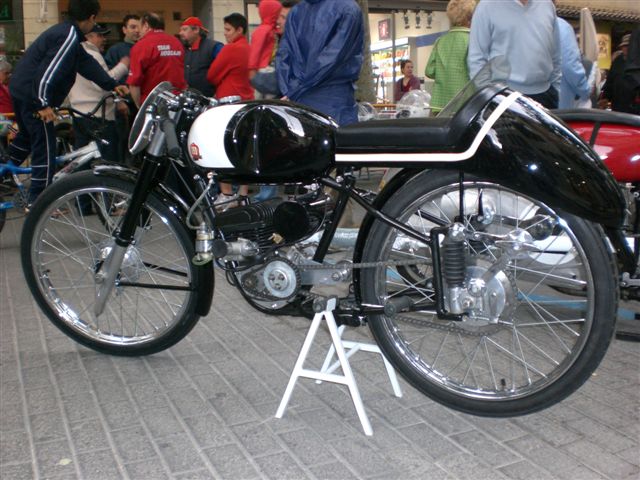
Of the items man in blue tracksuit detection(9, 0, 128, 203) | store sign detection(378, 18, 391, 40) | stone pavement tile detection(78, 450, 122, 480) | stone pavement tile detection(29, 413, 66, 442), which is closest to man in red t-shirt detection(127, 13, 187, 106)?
man in blue tracksuit detection(9, 0, 128, 203)

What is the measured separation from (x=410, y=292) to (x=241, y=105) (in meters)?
1.02

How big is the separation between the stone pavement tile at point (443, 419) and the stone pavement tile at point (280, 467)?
0.60m

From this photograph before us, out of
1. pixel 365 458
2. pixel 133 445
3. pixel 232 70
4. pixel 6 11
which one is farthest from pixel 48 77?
pixel 6 11

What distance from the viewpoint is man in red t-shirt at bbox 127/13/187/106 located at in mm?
7402

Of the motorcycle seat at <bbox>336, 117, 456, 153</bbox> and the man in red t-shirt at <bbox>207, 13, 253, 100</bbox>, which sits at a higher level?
the man in red t-shirt at <bbox>207, 13, 253, 100</bbox>

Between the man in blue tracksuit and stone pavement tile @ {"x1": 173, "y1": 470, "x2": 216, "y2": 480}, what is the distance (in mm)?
4446

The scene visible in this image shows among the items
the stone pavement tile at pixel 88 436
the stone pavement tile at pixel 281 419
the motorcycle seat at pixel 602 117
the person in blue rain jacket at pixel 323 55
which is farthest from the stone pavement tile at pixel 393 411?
the person in blue rain jacket at pixel 323 55

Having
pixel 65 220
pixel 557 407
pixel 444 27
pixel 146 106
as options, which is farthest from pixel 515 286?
pixel 444 27

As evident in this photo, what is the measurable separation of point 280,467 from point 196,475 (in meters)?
0.29

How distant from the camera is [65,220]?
3775mm

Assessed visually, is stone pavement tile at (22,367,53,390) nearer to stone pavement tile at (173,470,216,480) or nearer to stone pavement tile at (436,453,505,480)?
stone pavement tile at (173,470,216,480)

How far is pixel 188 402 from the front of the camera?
3182 mm

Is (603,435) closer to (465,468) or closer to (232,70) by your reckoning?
(465,468)

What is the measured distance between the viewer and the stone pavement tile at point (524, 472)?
8.23ft
